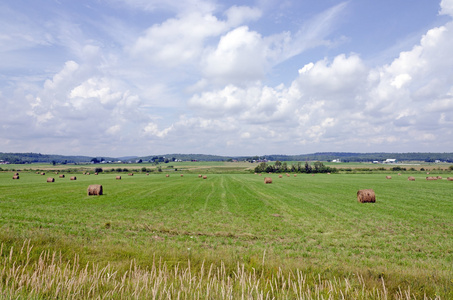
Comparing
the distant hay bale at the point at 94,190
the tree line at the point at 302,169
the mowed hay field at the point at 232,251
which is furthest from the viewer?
the tree line at the point at 302,169

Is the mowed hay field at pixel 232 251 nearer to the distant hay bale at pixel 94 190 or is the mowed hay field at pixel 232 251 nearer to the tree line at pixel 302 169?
the distant hay bale at pixel 94 190

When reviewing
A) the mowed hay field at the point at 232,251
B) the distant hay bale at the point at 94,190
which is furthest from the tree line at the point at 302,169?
the distant hay bale at the point at 94,190

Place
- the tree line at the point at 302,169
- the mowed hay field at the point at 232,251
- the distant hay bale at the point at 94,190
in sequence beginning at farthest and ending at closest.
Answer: the tree line at the point at 302,169 < the distant hay bale at the point at 94,190 < the mowed hay field at the point at 232,251

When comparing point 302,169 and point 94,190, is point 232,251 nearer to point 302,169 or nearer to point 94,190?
point 94,190

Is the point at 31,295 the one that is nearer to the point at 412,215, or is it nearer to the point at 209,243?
the point at 209,243

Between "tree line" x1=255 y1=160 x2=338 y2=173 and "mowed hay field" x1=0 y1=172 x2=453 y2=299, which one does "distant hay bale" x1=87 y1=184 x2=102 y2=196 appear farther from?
"tree line" x1=255 y1=160 x2=338 y2=173

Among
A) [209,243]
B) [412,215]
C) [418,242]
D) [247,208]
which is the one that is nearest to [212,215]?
[247,208]

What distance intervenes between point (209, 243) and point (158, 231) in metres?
4.30

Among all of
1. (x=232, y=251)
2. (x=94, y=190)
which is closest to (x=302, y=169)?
(x=94, y=190)

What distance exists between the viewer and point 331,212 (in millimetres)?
22078

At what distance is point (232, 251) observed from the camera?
31.4 ft

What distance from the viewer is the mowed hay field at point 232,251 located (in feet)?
14.6

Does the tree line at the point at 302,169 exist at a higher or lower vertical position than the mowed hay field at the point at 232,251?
lower

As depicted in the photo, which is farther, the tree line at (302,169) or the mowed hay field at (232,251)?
the tree line at (302,169)
